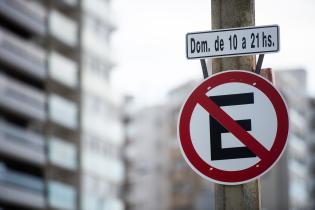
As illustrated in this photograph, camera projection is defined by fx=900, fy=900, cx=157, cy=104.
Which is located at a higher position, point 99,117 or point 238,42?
point 99,117

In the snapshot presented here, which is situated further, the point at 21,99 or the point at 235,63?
the point at 21,99

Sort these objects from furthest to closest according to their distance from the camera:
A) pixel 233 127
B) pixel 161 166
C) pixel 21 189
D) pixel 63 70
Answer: pixel 161 166 < pixel 63 70 < pixel 21 189 < pixel 233 127

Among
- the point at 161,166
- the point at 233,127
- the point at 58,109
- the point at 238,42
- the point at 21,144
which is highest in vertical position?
the point at 58,109

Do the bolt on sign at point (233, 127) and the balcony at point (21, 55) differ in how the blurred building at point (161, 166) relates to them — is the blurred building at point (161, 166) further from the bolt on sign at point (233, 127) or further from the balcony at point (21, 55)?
the bolt on sign at point (233, 127)

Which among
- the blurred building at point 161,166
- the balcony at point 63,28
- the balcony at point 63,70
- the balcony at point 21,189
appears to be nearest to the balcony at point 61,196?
the balcony at point 21,189

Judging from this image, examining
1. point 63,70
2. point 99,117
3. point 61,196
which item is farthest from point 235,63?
point 99,117

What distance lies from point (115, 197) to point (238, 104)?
73210mm

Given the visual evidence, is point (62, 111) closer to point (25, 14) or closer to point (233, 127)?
point (25, 14)

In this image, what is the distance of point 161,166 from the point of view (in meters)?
114

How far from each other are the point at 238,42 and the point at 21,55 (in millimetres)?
60586

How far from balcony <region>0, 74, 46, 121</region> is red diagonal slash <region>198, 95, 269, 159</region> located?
2240 inches

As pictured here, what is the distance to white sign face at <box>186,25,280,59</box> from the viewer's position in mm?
5438

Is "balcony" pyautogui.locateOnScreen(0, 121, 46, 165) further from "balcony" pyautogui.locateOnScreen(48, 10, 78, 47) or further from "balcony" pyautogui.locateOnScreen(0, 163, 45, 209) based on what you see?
"balcony" pyautogui.locateOnScreen(48, 10, 78, 47)

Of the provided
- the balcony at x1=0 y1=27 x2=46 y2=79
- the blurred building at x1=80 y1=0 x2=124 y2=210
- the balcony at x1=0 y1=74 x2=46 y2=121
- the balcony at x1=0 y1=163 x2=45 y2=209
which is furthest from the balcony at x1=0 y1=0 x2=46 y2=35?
the balcony at x1=0 y1=163 x2=45 y2=209
